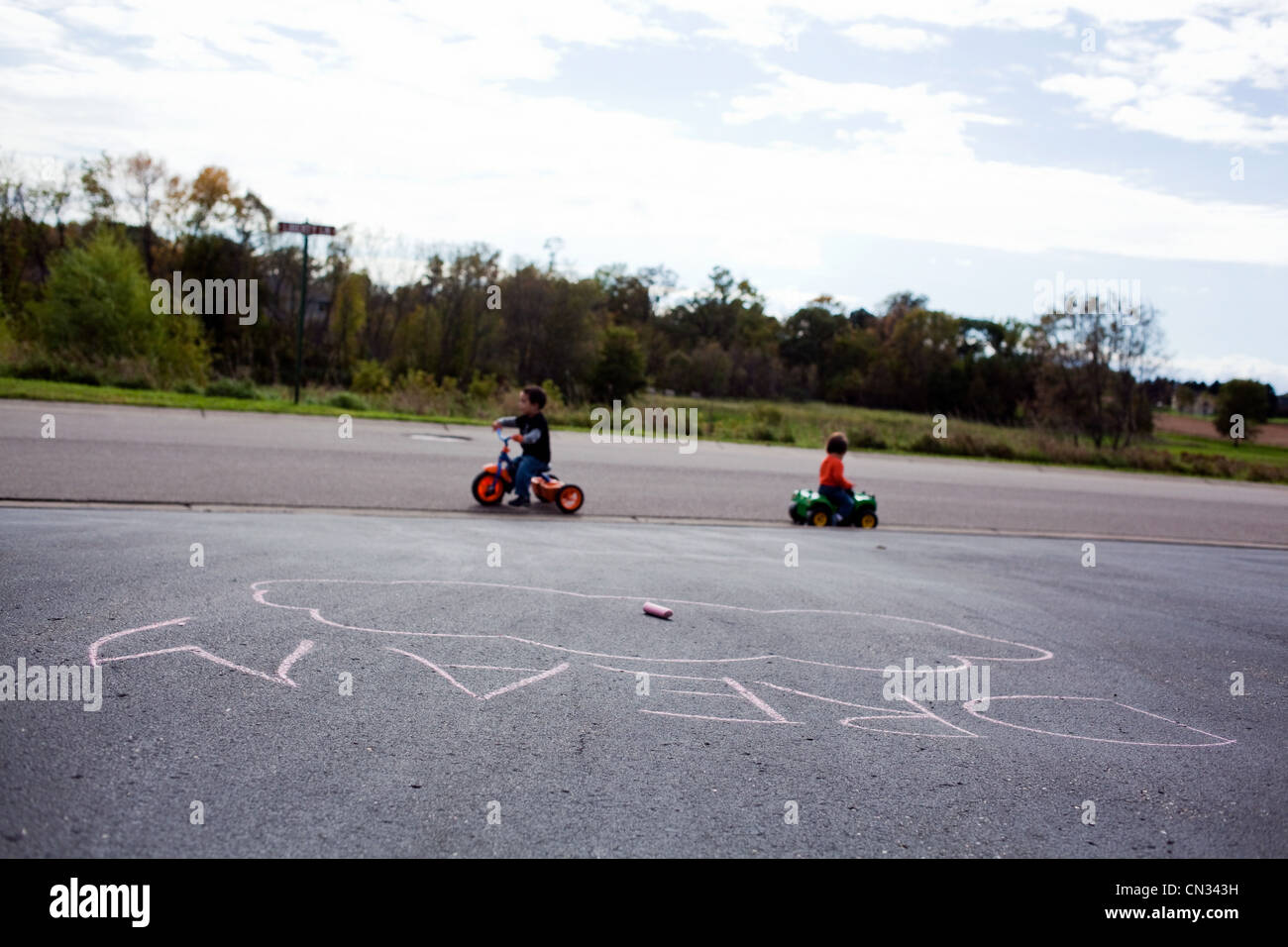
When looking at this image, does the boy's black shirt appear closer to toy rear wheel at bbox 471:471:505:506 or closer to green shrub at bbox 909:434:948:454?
toy rear wheel at bbox 471:471:505:506

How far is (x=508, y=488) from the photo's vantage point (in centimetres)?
1162

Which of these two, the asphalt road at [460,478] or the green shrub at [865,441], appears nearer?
the asphalt road at [460,478]

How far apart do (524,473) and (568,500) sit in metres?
0.59

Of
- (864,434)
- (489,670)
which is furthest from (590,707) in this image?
(864,434)

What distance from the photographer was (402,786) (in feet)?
11.7

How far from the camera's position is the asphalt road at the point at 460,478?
1112 cm

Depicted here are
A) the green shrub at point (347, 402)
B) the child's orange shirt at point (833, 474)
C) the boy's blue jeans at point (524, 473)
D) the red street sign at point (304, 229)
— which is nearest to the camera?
the boy's blue jeans at point (524, 473)

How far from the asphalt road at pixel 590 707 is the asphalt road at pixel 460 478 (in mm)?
2289

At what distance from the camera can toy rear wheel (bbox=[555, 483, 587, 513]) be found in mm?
11586

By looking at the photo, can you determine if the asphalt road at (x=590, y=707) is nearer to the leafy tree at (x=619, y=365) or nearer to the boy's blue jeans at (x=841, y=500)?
the boy's blue jeans at (x=841, y=500)

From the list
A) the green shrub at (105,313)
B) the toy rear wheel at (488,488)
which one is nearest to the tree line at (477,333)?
the green shrub at (105,313)

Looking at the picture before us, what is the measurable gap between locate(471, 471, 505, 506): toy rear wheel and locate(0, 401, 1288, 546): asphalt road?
0.17 meters

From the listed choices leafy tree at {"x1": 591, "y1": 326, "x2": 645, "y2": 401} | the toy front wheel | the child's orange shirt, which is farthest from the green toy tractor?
leafy tree at {"x1": 591, "y1": 326, "x2": 645, "y2": 401}
